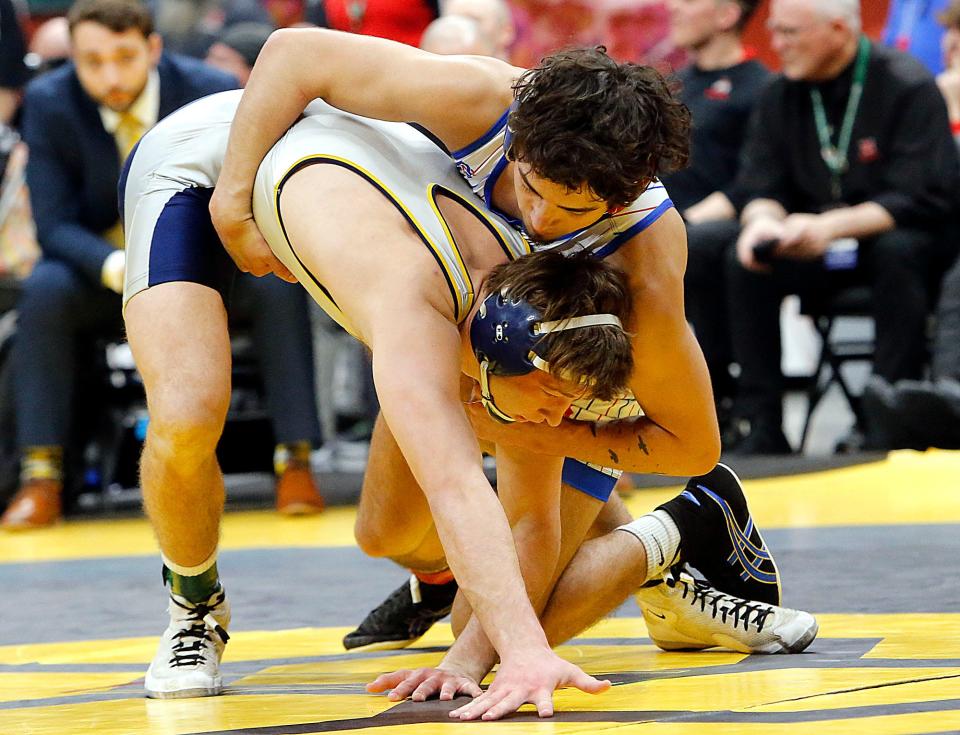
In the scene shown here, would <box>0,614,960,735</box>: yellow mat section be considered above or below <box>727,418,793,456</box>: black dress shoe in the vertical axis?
above

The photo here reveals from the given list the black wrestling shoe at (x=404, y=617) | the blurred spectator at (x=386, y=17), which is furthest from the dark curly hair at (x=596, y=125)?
the blurred spectator at (x=386, y=17)

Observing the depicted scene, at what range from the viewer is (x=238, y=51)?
7328 mm

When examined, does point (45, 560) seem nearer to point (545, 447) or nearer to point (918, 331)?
point (545, 447)

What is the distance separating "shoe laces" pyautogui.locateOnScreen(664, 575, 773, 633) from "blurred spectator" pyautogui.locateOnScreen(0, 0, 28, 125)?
4712mm

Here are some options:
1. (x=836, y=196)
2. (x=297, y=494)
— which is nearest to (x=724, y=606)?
(x=297, y=494)

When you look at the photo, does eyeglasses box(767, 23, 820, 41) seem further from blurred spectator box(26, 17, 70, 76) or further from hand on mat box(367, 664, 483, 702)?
hand on mat box(367, 664, 483, 702)

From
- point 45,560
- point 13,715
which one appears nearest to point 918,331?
point 45,560

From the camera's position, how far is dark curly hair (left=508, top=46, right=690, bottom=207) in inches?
93.3

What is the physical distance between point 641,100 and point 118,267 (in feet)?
10.6

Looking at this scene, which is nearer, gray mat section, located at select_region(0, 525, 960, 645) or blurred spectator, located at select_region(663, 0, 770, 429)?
gray mat section, located at select_region(0, 525, 960, 645)

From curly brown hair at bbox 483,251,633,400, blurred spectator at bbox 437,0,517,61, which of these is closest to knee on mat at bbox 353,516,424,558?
curly brown hair at bbox 483,251,633,400

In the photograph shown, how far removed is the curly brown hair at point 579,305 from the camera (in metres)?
2.35

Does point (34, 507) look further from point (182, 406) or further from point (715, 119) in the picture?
point (715, 119)

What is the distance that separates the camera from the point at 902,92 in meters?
6.21
